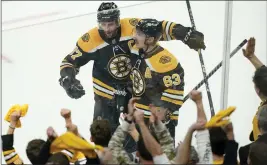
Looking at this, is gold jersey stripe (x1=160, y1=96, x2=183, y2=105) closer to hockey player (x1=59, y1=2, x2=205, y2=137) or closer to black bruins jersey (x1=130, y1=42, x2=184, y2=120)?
black bruins jersey (x1=130, y1=42, x2=184, y2=120)

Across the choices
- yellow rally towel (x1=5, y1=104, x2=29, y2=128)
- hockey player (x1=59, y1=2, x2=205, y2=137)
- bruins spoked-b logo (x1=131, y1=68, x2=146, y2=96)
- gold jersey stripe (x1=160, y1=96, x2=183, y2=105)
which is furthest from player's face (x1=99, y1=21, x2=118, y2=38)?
yellow rally towel (x1=5, y1=104, x2=29, y2=128)

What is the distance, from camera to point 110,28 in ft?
12.7

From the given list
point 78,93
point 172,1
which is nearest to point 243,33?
point 172,1

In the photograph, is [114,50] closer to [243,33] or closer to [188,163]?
[243,33]

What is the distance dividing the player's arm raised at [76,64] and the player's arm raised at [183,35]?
1.54 ft

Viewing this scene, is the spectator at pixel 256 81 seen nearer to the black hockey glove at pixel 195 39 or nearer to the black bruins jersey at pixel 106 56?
the black hockey glove at pixel 195 39

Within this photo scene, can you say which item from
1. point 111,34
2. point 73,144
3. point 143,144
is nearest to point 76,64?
point 111,34

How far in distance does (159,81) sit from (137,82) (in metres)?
0.14

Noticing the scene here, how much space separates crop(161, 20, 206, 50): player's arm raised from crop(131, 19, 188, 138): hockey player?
0.04m

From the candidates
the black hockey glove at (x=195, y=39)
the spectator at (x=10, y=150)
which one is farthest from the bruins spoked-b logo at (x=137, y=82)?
the spectator at (x=10, y=150)

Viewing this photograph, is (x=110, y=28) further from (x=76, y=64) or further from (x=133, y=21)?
(x=76, y=64)

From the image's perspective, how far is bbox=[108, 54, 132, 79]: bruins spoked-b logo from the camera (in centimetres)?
380

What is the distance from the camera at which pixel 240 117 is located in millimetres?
3836

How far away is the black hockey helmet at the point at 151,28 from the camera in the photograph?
3756mm
